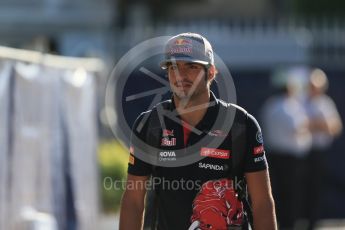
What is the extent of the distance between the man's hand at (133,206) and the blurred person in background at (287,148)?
7403 mm

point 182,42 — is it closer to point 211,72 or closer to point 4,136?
point 211,72

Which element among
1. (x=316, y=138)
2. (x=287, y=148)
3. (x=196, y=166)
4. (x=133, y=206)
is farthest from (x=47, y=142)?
(x=316, y=138)

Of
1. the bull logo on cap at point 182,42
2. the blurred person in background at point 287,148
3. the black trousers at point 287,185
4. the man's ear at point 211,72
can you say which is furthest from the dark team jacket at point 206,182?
the black trousers at point 287,185

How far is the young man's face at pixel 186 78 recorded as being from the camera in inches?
216

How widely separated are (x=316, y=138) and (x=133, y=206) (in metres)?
7.93

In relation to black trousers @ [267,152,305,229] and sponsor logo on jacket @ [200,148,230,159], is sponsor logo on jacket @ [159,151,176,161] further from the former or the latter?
black trousers @ [267,152,305,229]

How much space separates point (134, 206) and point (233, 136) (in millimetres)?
704

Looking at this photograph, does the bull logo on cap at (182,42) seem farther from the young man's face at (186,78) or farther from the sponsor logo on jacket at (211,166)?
the sponsor logo on jacket at (211,166)

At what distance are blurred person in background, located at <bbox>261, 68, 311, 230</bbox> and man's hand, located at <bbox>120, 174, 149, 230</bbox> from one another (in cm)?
740

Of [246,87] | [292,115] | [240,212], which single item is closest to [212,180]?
[240,212]

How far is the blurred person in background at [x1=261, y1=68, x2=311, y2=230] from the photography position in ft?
42.6

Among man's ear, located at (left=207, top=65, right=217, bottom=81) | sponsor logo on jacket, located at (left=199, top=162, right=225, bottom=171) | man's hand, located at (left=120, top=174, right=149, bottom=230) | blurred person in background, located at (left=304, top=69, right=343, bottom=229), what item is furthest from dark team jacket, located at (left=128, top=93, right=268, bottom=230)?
blurred person in background, located at (left=304, top=69, right=343, bottom=229)

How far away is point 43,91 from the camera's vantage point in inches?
337

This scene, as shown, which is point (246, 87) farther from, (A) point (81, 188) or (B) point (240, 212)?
(B) point (240, 212)
